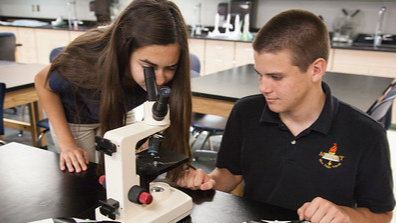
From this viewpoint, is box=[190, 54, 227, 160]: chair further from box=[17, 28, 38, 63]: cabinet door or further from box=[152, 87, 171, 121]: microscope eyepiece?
box=[17, 28, 38, 63]: cabinet door

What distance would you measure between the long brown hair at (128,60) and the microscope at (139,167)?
34 cm

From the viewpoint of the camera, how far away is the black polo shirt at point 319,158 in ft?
3.16

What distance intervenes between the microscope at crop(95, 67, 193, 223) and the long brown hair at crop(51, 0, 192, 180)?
0.34m

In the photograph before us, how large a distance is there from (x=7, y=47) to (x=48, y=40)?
170 centimetres

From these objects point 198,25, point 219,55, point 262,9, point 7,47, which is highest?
point 262,9

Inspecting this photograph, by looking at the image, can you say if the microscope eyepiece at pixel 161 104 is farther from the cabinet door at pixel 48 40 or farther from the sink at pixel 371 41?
the cabinet door at pixel 48 40

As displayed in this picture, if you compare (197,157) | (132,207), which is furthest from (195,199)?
(197,157)

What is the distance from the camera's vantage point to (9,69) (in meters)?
2.50

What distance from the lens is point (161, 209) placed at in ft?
2.48

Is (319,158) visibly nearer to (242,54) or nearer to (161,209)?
(161,209)

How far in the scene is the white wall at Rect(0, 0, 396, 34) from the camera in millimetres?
3969

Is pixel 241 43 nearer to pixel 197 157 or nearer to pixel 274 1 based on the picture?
pixel 274 1

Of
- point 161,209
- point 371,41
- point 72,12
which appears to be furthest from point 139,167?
point 72,12

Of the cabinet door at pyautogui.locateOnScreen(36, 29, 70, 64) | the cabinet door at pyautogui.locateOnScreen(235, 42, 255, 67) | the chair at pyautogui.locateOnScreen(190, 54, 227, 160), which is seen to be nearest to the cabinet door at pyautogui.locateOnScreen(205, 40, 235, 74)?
the cabinet door at pyautogui.locateOnScreen(235, 42, 255, 67)
